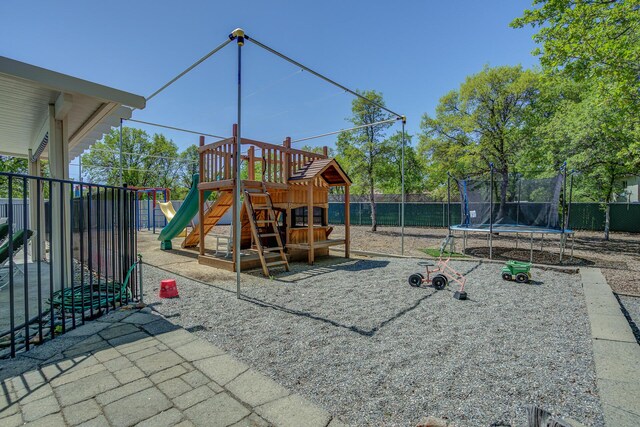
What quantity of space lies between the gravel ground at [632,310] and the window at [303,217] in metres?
6.04

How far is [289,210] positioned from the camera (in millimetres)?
7656

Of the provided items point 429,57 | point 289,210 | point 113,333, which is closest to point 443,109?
point 429,57

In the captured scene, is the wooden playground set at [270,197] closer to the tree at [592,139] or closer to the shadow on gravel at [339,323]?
the shadow on gravel at [339,323]

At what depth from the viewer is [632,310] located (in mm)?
4254

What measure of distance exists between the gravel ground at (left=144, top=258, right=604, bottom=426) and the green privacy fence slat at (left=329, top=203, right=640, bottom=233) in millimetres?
12898

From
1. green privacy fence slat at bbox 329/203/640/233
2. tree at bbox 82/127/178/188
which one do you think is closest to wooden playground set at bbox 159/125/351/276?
green privacy fence slat at bbox 329/203/640/233

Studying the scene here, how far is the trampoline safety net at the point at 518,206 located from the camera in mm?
8375

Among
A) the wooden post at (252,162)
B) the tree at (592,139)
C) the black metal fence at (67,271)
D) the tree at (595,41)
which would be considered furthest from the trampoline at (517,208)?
the black metal fence at (67,271)

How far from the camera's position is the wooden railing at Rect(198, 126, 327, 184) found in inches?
263

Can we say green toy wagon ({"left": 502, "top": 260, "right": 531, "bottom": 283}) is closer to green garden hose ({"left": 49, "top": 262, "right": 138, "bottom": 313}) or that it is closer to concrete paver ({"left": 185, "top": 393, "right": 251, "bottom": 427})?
concrete paver ({"left": 185, "top": 393, "right": 251, "bottom": 427})

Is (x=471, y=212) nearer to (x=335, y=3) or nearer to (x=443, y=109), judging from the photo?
(x=335, y=3)

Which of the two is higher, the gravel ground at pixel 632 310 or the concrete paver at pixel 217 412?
the concrete paver at pixel 217 412

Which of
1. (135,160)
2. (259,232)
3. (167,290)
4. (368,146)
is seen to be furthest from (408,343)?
(135,160)

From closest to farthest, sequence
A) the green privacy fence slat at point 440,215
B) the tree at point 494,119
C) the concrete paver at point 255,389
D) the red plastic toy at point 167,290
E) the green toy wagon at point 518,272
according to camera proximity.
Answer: the concrete paver at point 255,389 → the red plastic toy at point 167,290 → the green toy wagon at point 518,272 → the tree at point 494,119 → the green privacy fence slat at point 440,215
